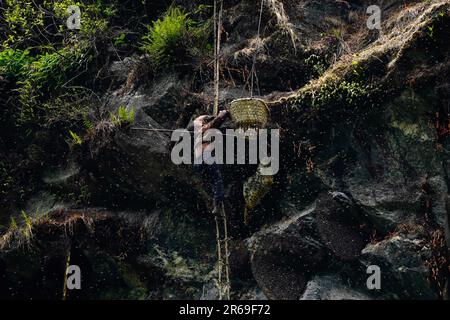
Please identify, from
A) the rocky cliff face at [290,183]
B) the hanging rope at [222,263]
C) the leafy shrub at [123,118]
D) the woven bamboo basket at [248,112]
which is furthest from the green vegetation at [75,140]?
the woven bamboo basket at [248,112]

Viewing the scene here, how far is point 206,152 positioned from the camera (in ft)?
20.2

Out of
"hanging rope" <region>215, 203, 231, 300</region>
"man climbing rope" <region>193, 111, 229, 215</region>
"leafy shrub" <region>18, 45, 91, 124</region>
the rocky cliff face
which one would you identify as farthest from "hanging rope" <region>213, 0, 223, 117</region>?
"leafy shrub" <region>18, 45, 91, 124</region>

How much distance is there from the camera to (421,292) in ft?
18.0

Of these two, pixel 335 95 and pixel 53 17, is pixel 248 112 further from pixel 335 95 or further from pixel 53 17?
pixel 53 17

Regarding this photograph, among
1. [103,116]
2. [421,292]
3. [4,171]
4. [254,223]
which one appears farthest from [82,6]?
[421,292]

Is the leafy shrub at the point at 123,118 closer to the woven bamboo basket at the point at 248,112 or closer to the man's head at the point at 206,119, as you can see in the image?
the man's head at the point at 206,119

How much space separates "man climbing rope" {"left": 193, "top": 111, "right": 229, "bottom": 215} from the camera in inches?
243

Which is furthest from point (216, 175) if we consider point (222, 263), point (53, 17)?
→ point (53, 17)

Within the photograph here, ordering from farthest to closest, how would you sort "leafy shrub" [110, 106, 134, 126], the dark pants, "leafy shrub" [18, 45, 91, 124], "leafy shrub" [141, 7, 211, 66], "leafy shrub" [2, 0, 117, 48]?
"leafy shrub" [2, 0, 117, 48] → "leafy shrub" [18, 45, 91, 124] → "leafy shrub" [141, 7, 211, 66] → "leafy shrub" [110, 106, 134, 126] → the dark pants

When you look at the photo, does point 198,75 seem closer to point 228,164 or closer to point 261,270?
point 228,164

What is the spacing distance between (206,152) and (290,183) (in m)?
1.46

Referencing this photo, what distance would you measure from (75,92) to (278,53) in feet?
13.0

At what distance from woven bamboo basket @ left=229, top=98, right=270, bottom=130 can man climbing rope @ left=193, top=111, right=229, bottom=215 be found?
41 centimetres

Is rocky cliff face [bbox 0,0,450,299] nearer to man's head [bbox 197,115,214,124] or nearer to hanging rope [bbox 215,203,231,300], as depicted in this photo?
hanging rope [bbox 215,203,231,300]
